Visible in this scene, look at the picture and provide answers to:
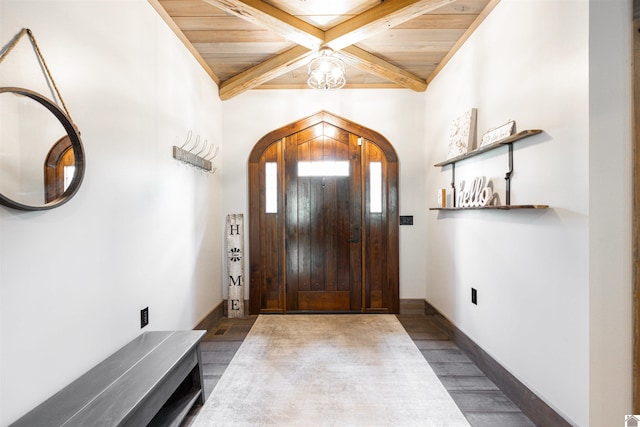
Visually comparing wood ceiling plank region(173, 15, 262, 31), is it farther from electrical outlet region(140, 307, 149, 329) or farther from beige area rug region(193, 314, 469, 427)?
beige area rug region(193, 314, 469, 427)

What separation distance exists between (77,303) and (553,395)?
7.77 feet

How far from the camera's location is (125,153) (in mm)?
1747

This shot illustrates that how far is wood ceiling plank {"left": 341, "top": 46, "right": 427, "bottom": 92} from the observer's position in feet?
9.12

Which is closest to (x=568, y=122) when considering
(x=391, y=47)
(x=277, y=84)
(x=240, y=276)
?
(x=391, y=47)

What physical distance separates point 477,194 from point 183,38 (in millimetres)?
2666

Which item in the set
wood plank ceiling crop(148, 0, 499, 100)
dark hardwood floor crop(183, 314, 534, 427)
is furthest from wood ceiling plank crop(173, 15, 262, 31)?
dark hardwood floor crop(183, 314, 534, 427)

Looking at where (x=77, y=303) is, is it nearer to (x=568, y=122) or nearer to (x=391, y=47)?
(x=568, y=122)

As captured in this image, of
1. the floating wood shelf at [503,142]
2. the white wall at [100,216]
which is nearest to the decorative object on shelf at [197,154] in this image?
the white wall at [100,216]

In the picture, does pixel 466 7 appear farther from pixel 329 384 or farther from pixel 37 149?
pixel 329 384

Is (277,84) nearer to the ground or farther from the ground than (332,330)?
farther from the ground

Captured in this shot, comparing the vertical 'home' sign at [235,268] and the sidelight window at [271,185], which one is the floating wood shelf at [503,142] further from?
the vertical 'home' sign at [235,268]

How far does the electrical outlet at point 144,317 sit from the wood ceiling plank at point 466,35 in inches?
123

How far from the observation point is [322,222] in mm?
3508

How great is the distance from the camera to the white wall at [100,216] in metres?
1.12
